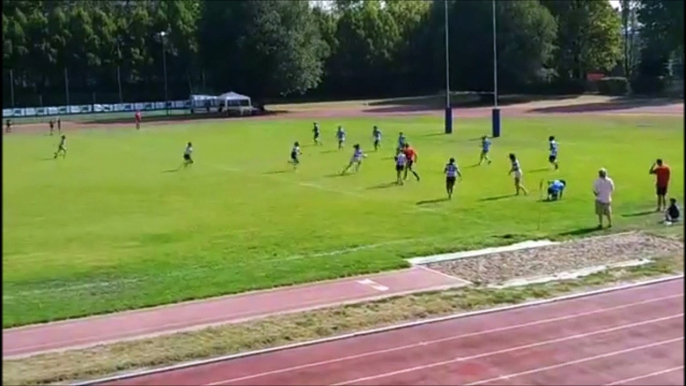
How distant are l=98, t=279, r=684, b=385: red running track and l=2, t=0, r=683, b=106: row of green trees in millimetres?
57325

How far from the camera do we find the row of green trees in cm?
7362

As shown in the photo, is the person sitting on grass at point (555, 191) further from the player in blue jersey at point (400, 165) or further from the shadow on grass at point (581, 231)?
the player in blue jersey at point (400, 165)

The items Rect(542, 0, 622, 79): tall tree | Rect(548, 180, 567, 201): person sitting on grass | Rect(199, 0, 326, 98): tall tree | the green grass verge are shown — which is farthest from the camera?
Rect(542, 0, 622, 79): tall tree

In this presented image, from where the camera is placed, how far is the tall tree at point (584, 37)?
78.2m

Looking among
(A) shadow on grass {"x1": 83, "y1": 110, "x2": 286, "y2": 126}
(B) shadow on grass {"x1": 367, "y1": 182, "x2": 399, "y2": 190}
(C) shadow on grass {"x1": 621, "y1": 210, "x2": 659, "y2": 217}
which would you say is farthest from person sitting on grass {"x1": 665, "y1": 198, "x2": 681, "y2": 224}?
(A) shadow on grass {"x1": 83, "y1": 110, "x2": 286, "y2": 126}

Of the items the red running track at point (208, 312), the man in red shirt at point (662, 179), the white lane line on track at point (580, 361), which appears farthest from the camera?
the man in red shirt at point (662, 179)

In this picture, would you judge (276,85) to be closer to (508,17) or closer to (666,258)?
(508,17)

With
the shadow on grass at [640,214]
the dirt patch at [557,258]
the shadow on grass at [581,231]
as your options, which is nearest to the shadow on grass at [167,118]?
the shadow on grass at [640,214]

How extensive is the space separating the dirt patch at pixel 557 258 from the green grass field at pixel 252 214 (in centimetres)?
113

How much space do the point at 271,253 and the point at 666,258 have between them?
8.11 m

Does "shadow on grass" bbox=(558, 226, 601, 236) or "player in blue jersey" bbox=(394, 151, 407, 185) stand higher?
"player in blue jersey" bbox=(394, 151, 407, 185)

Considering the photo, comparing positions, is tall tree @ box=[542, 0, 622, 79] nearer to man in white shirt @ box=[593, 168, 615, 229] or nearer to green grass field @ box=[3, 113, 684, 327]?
green grass field @ box=[3, 113, 684, 327]

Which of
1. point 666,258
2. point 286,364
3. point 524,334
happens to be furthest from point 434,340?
point 666,258

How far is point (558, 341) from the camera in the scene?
43.9 ft
